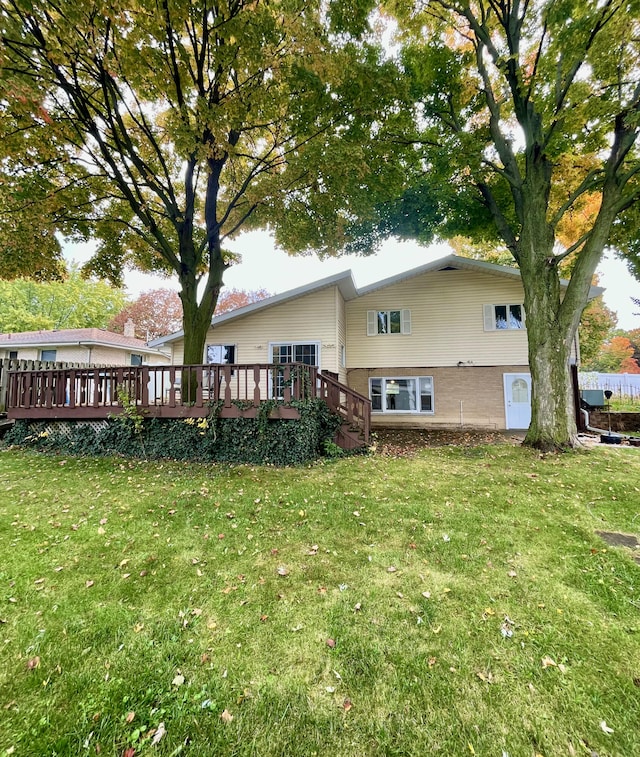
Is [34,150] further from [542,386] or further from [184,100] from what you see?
[542,386]

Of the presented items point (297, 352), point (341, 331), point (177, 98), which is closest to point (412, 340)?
point (341, 331)

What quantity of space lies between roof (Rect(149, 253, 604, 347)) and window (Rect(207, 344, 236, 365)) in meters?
0.89

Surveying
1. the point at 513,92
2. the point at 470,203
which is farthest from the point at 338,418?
the point at 513,92

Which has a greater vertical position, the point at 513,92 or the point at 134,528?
the point at 513,92

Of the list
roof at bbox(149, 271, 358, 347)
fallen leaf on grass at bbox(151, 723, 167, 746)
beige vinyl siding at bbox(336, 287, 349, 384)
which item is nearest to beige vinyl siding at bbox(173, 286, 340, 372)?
beige vinyl siding at bbox(336, 287, 349, 384)

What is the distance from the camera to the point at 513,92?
8359 millimetres

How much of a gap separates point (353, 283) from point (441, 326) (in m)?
3.85

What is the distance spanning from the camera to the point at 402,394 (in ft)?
43.4

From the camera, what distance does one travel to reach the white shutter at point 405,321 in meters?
13.1

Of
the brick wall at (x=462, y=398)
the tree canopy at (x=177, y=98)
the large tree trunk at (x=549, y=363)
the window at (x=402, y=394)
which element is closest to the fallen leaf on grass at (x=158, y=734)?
the tree canopy at (x=177, y=98)

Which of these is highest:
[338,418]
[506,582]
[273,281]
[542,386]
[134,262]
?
[273,281]

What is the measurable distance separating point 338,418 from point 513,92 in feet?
30.7

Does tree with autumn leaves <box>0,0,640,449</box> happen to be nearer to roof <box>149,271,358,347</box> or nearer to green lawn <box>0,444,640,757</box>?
roof <box>149,271,358,347</box>

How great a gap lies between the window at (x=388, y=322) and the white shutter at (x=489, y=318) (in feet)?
9.00
